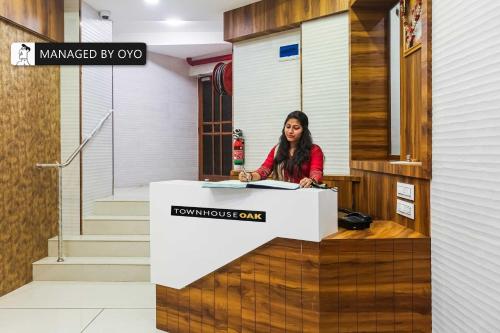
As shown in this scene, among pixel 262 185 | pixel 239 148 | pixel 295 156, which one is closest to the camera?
pixel 262 185

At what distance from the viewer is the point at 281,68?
15.2 ft

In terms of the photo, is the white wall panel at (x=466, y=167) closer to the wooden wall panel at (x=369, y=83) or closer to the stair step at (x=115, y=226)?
the wooden wall panel at (x=369, y=83)

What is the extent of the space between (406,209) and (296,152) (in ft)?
2.79

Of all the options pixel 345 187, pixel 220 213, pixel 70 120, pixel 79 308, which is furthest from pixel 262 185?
pixel 70 120

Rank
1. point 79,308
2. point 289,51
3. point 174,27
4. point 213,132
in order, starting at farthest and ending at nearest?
point 213,132 → point 174,27 → point 289,51 → point 79,308

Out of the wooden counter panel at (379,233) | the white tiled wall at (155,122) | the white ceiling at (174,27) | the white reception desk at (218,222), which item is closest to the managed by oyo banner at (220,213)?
the white reception desk at (218,222)

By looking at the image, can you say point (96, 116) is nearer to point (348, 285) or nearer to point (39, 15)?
point (39, 15)

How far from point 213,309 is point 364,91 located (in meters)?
2.08

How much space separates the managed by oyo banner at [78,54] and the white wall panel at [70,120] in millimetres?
603

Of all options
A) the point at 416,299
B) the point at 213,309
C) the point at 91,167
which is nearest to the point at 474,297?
the point at 416,299

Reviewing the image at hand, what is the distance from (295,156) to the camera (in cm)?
298

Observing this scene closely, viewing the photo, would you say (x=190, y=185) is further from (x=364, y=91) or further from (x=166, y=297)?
(x=364, y=91)

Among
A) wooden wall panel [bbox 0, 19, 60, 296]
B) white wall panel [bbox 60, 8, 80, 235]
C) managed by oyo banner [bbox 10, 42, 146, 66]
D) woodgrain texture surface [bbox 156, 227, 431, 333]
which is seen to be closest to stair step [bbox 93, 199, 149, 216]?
white wall panel [bbox 60, 8, 80, 235]

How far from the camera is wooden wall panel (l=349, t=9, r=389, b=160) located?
11.3ft
